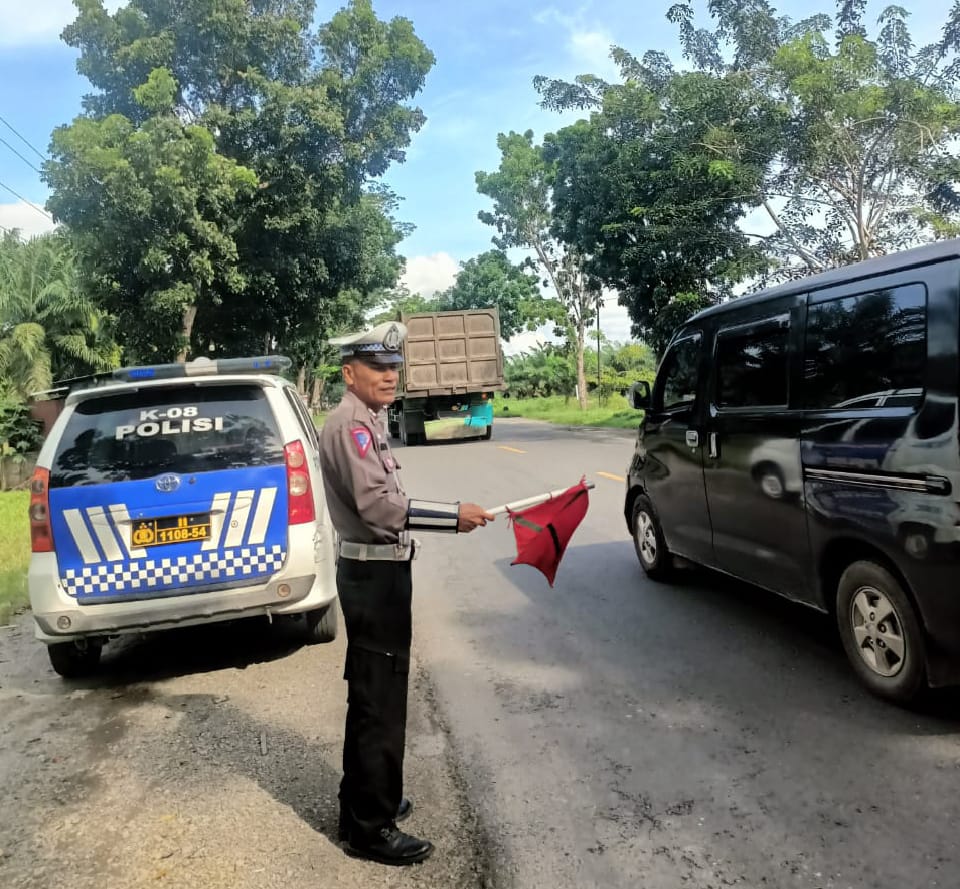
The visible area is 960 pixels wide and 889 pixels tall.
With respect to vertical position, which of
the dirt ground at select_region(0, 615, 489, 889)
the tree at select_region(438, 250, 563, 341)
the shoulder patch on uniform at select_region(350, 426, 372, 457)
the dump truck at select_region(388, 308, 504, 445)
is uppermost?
the tree at select_region(438, 250, 563, 341)

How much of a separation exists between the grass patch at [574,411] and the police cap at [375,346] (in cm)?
2037

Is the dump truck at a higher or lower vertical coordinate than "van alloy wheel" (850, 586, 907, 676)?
higher

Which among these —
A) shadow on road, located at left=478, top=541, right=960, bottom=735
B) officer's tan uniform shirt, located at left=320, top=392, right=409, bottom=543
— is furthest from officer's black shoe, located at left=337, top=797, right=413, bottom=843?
shadow on road, located at left=478, top=541, right=960, bottom=735

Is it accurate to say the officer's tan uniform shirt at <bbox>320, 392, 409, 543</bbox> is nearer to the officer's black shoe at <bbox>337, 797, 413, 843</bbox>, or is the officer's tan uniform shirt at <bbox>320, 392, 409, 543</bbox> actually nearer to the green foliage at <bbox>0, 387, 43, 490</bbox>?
the officer's black shoe at <bbox>337, 797, 413, 843</bbox>

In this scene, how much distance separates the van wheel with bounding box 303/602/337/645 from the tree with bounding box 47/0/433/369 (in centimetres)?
1390

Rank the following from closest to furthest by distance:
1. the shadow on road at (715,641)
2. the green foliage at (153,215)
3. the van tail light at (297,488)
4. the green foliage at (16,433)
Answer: the shadow on road at (715,641)
the van tail light at (297,488)
the green foliage at (16,433)
the green foliage at (153,215)

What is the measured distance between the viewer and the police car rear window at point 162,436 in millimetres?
4621

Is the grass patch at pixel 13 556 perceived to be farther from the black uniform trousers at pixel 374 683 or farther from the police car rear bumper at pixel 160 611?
the black uniform trousers at pixel 374 683

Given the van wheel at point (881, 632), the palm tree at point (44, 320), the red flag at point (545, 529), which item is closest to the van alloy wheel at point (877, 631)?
the van wheel at point (881, 632)

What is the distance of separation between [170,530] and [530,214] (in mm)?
30853

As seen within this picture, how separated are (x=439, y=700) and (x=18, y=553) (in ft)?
22.4

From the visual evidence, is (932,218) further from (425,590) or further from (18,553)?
(18,553)

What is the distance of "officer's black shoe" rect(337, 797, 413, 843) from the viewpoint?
9.80 feet

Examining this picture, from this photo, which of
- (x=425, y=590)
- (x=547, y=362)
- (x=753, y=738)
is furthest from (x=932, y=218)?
(x=547, y=362)
